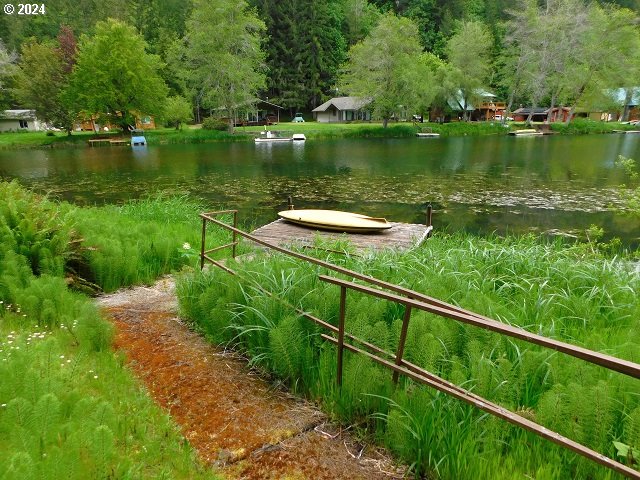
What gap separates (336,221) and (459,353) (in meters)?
6.60

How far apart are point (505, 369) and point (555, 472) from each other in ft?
2.28

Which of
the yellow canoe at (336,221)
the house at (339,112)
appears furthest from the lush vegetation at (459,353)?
the house at (339,112)

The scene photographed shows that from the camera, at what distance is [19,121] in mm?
54719

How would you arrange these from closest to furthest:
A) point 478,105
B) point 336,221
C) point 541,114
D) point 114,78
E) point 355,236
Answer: point 355,236, point 336,221, point 114,78, point 478,105, point 541,114

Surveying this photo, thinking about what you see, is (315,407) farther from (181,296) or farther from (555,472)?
(181,296)

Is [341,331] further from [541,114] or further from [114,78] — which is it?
[541,114]

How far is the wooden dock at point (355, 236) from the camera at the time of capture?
8.77m

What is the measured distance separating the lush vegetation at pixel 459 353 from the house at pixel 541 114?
221 ft

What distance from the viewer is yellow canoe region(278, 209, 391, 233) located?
381 inches

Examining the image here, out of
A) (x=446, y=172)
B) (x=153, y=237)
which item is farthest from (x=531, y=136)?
(x=153, y=237)

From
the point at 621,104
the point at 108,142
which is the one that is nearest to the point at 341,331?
the point at 108,142

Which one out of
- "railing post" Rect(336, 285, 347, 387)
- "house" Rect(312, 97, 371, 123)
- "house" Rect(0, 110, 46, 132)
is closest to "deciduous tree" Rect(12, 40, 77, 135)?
"house" Rect(0, 110, 46, 132)

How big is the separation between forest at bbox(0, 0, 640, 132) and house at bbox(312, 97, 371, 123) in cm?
426
